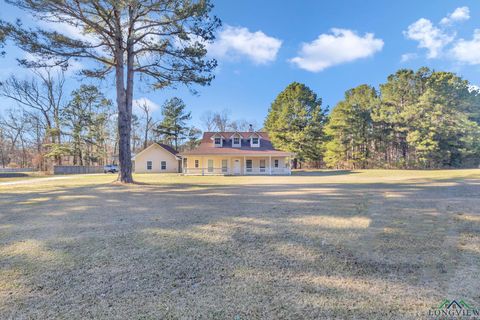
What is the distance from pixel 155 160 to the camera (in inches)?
1237

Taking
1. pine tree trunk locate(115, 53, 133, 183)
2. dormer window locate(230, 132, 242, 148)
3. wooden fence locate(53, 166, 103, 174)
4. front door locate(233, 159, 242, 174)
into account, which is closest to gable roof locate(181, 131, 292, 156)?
dormer window locate(230, 132, 242, 148)

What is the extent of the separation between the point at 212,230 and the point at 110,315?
2.55 metres

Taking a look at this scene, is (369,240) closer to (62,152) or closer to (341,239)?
(341,239)

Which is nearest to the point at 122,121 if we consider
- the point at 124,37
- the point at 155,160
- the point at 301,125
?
the point at 124,37

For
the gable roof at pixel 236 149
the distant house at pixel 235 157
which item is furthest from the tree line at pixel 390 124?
the distant house at pixel 235 157

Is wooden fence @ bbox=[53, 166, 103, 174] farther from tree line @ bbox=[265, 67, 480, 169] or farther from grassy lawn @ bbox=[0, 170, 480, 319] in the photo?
grassy lawn @ bbox=[0, 170, 480, 319]

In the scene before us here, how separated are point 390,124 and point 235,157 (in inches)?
930

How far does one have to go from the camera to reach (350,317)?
2.14 metres

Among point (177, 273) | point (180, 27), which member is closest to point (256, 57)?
point (180, 27)

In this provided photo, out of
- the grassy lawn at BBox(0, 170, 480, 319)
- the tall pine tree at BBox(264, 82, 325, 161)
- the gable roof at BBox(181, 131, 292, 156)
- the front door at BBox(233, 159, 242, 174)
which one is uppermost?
the tall pine tree at BBox(264, 82, 325, 161)

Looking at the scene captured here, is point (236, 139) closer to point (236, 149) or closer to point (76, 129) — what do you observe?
point (236, 149)

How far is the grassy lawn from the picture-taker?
7.62 feet

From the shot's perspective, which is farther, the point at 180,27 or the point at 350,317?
the point at 180,27

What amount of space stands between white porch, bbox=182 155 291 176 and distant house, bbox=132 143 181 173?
5.58 m
